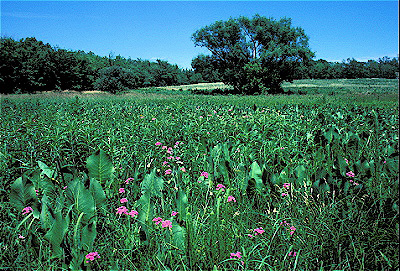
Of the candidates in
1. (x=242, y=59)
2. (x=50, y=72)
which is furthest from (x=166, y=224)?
(x=50, y=72)

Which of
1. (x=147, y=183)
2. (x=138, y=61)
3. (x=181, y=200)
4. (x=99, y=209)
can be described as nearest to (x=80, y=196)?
(x=99, y=209)

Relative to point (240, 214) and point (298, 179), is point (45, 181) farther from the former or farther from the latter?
point (298, 179)

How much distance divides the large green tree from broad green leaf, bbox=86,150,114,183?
34.3 meters

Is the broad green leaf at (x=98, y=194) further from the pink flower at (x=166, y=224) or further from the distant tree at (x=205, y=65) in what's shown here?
the distant tree at (x=205, y=65)

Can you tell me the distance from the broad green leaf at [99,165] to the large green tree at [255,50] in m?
34.3

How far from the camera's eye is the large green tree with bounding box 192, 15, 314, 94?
36031mm

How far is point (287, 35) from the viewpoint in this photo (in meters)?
36.6

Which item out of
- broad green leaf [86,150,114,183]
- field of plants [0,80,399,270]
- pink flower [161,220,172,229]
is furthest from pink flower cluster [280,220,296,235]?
broad green leaf [86,150,114,183]

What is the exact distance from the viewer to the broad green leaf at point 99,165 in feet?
8.57

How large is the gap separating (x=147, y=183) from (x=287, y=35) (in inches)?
1498

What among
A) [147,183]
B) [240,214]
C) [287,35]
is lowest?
[240,214]

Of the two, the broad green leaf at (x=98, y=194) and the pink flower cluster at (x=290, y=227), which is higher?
the broad green leaf at (x=98, y=194)

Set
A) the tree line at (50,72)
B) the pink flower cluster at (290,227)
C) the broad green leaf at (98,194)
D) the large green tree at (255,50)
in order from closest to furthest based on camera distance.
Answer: the pink flower cluster at (290,227) → the broad green leaf at (98,194) → the large green tree at (255,50) → the tree line at (50,72)

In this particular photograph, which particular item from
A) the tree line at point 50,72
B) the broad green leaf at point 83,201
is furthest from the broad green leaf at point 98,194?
the tree line at point 50,72
